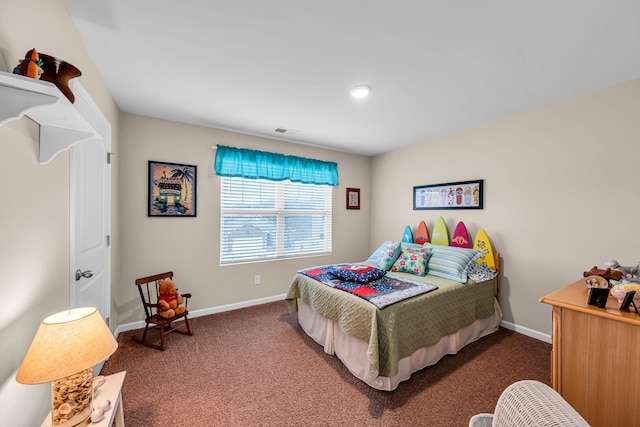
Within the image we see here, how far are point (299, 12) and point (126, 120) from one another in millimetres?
2486

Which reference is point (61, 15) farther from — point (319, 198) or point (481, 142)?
point (481, 142)

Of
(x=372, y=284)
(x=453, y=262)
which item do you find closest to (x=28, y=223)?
(x=372, y=284)

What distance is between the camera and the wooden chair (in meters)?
2.54

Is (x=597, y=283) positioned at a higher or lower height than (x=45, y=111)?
lower

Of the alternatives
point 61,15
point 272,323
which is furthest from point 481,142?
point 61,15

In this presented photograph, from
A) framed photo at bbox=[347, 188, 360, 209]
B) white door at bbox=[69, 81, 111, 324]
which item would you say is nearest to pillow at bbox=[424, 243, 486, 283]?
framed photo at bbox=[347, 188, 360, 209]

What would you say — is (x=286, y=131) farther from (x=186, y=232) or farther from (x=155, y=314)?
(x=155, y=314)

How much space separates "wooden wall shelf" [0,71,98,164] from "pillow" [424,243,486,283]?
314 centimetres

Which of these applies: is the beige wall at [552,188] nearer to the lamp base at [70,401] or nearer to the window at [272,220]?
the window at [272,220]

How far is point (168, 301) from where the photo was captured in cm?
268

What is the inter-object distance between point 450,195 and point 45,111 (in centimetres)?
380

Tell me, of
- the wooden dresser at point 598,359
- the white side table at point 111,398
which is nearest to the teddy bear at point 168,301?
the white side table at point 111,398

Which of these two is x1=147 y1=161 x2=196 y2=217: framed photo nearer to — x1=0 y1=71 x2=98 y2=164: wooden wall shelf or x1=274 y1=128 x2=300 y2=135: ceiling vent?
x1=274 y1=128 x2=300 y2=135: ceiling vent

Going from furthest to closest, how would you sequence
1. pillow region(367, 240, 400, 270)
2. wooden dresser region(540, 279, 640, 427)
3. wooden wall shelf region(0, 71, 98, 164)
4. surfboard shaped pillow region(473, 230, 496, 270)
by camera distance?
pillow region(367, 240, 400, 270)
surfboard shaped pillow region(473, 230, 496, 270)
wooden dresser region(540, 279, 640, 427)
wooden wall shelf region(0, 71, 98, 164)
